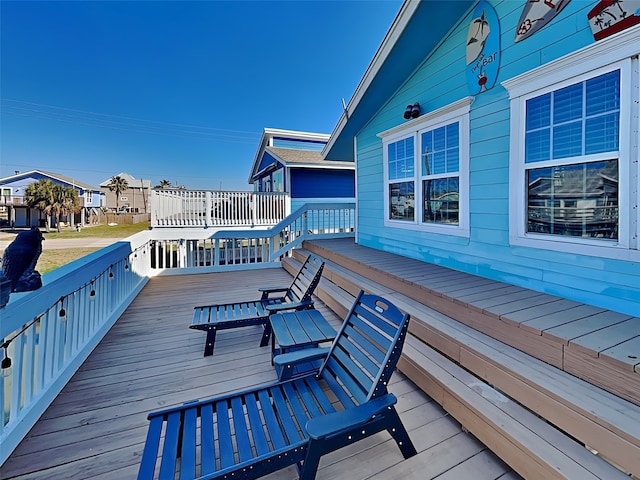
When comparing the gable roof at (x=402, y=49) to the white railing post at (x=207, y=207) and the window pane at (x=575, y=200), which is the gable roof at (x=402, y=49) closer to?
the window pane at (x=575, y=200)

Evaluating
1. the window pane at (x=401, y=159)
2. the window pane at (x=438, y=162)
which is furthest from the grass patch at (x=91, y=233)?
the window pane at (x=438, y=162)

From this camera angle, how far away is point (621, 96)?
2291 millimetres

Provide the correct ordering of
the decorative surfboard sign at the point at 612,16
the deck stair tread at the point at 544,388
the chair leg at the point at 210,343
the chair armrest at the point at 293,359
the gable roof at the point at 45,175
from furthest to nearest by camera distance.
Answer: the gable roof at the point at 45,175 → the chair leg at the point at 210,343 → the decorative surfboard sign at the point at 612,16 → the chair armrest at the point at 293,359 → the deck stair tread at the point at 544,388

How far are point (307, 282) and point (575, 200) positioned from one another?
9.17ft

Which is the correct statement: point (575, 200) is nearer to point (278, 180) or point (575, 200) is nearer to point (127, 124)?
point (278, 180)

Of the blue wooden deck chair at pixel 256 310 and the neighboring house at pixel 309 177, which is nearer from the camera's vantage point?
the blue wooden deck chair at pixel 256 310

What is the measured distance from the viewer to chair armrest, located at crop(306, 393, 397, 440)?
1.42 metres

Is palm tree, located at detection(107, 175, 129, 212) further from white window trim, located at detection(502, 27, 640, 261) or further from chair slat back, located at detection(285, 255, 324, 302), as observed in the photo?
white window trim, located at detection(502, 27, 640, 261)

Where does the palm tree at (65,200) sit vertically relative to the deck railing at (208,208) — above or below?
above

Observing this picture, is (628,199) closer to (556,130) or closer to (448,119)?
(556,130)

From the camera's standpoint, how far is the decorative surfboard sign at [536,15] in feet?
9.05

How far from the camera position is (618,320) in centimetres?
220

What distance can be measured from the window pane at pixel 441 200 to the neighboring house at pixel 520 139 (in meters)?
0.02

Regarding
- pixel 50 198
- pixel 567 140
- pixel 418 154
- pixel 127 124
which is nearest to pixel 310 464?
pixel 567 140
